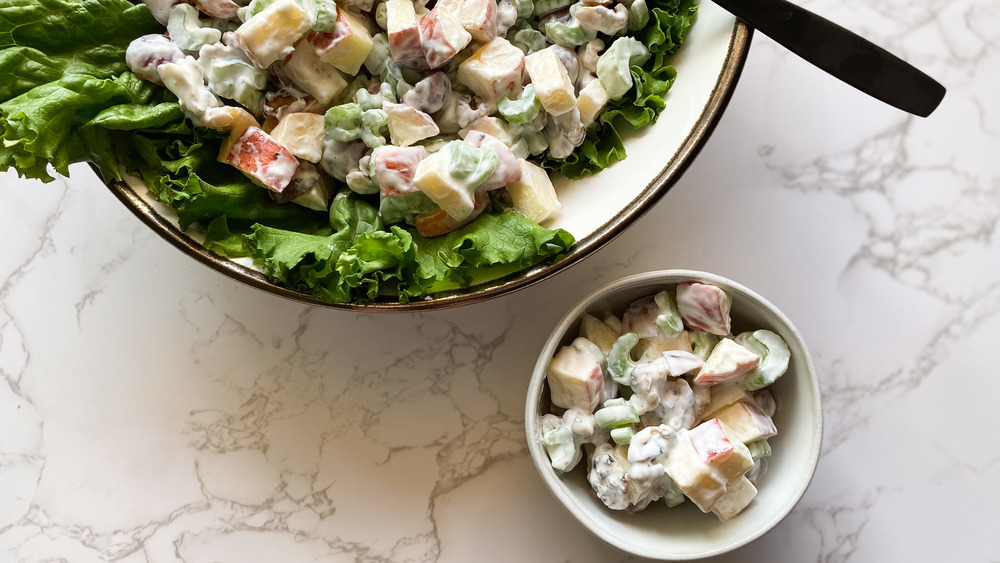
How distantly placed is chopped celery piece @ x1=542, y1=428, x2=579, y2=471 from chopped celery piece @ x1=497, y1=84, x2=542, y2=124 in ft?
1.97

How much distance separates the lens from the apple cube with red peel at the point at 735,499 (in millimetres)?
1517

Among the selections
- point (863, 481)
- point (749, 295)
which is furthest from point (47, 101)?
point (863, 481)

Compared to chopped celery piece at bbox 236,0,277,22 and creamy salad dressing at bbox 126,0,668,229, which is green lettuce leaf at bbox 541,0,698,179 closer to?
creamy salad dressing at bbox 126,0,668,229

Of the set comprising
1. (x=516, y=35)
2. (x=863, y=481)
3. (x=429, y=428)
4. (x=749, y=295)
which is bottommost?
(x=429, y=428)

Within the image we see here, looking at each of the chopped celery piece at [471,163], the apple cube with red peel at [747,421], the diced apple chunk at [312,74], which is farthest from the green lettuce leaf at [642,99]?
the apple cube with red peel at [747,421]

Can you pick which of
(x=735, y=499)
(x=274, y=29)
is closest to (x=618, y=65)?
(x=274, y=29)

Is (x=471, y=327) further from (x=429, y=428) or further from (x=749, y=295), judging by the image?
(x=749, y=295)

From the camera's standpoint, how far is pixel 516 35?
5.24ft

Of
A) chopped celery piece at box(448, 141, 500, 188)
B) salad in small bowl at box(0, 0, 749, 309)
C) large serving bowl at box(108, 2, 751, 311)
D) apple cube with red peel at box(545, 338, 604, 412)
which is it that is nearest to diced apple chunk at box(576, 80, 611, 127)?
salad in small bowl at box(0, 0, 749, 309)

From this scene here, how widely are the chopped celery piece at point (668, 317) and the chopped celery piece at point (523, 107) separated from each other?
44cm

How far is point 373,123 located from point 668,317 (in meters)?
0.67

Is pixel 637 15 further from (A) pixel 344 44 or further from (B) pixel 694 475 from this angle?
(B) pixel 694 475

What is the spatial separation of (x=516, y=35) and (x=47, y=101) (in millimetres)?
855

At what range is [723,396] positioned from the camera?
1.58 m
